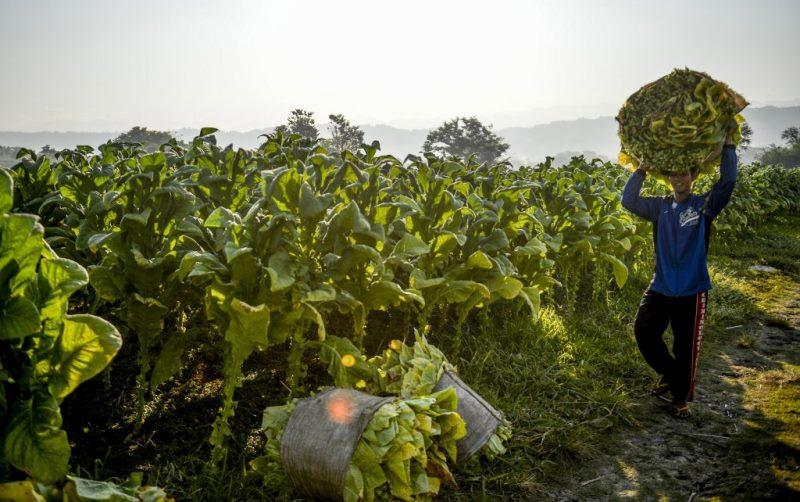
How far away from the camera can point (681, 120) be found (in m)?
3.46

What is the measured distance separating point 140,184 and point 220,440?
1.74 metres

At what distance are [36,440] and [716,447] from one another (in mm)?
4090

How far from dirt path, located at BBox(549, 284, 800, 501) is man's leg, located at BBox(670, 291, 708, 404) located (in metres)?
0.25

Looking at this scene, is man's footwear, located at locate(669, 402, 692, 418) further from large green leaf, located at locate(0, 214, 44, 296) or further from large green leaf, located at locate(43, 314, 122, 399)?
large green leaf, located at locate(0, 214, 44, 296)

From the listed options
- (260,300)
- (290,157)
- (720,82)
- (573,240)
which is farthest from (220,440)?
(573,240)

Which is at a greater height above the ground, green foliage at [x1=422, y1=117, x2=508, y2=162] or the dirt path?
green foliage at [x1=422, y1=117, x2=508, y2=162]

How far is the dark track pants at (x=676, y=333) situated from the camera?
391cm

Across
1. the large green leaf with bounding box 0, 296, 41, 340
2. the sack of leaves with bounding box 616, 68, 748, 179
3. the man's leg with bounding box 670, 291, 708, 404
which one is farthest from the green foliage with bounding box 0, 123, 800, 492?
the sack of leaves with bounding box 616, 68, 748, 179

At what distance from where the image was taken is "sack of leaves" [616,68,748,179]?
343 cm

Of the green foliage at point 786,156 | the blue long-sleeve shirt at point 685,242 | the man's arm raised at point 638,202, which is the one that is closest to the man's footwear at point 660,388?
the blue long-sleeve shirt at point 685,242

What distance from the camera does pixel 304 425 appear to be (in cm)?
253

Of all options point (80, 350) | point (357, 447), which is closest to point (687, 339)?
point (357, 447)

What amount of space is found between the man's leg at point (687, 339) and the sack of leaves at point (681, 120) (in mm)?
1038

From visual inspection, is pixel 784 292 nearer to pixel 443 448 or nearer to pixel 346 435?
pixel 443 448
